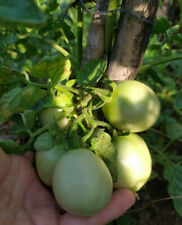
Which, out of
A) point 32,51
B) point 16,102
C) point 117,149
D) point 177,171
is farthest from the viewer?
point 32,51

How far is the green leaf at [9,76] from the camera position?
2.16ft

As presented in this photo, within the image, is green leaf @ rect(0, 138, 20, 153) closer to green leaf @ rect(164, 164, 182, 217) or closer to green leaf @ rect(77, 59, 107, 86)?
green leaf @ rect(77, 59, 107, 86)

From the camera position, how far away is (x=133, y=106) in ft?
2.43

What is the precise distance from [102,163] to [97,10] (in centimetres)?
49

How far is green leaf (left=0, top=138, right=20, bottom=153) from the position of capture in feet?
2.52

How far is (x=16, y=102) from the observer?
683mm

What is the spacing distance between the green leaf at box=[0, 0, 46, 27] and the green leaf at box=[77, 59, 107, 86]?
18.0 inches

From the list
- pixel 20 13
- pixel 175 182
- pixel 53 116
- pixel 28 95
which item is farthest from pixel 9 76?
pixel 175 182

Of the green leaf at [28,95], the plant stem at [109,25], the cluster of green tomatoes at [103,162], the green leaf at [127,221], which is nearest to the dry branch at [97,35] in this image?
the plant stem at [109,25]

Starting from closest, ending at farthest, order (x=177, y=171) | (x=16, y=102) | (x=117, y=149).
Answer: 1. (x=16, y=102)
2. (x=117, y=149)
3. (x=177, y=171)

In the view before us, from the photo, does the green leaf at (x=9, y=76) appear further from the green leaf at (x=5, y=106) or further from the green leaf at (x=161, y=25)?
the green leaf at (x=161, y=25)

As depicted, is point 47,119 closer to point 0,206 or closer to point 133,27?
point 0,206

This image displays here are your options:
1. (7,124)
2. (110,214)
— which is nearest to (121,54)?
(110,214)

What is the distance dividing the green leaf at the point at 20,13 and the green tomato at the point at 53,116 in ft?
1.69
